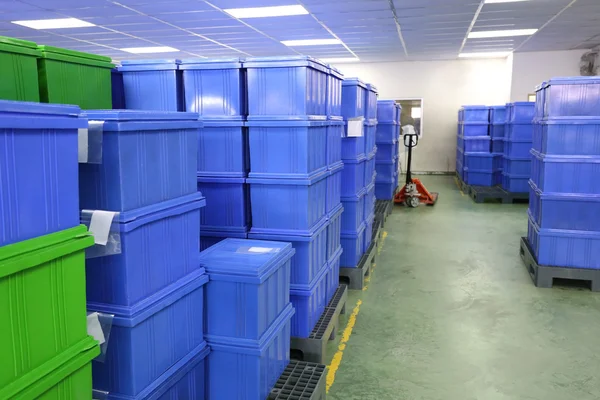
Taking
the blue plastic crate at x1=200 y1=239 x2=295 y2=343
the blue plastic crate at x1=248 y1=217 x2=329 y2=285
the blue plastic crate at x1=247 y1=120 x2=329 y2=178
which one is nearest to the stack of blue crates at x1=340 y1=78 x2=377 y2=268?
the blue plastic crate at x1=248 y1=217 x2=329 y2=285

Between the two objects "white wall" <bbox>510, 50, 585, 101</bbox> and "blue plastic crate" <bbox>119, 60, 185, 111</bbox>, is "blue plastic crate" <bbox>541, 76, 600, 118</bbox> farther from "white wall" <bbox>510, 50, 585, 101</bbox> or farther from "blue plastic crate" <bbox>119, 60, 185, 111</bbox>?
"white wall" <bbox>510, 50, 585, 101</bbox>

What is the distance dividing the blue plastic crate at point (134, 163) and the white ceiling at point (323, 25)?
743 centimetres

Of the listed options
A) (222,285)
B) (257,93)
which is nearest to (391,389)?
(222,285)

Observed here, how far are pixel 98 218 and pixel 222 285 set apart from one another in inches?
36.6

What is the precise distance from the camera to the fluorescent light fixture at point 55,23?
10906 mm

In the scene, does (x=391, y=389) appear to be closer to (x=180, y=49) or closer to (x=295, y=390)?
(x=295, y=390)

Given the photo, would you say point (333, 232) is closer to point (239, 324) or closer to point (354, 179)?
point (354, 179)

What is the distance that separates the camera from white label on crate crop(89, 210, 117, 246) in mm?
2154

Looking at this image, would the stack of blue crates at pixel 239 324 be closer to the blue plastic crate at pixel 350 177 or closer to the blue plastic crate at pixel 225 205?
the blue plastic crate at pixel 225 205

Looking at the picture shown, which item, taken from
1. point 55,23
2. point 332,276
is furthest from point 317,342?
point 55,23

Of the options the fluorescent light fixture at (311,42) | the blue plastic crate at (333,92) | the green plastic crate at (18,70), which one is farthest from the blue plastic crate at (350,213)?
the fluorescent light fixture at (311,42)

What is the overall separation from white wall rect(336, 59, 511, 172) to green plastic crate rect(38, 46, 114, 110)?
15.8 metres

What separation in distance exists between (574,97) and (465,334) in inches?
120

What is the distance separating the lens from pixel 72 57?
3008 mm
